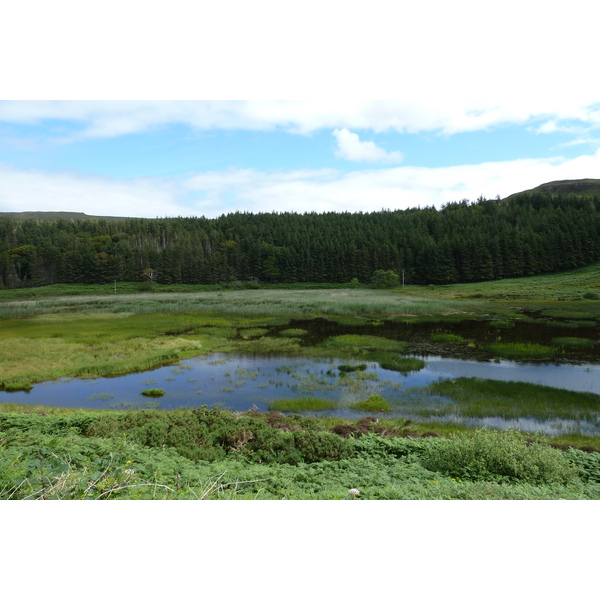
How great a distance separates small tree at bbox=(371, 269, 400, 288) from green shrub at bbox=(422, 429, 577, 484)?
63.2 metres

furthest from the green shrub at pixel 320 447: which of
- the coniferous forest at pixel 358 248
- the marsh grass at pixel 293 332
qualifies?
the coniferous forest at pixel 358 248

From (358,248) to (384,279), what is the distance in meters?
15.5

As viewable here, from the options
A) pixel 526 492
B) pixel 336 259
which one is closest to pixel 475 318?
pixel 526 492

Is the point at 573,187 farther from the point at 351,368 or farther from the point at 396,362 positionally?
the point at 351,368

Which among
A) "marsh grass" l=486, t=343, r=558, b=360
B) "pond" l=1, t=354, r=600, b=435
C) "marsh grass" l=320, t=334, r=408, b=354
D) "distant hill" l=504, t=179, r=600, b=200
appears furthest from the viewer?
"distant hill" l=504, t=179, r=600, b=200

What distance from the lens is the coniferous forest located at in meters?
65.8

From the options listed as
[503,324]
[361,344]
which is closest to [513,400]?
[361,344]

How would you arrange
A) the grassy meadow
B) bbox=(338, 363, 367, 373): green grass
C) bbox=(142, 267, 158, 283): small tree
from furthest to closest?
bbox=(142, 267, 158, 283): small tree
bbox=(338, 363, 367, 373): green grass
the grassy meadow

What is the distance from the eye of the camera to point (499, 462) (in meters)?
6.17

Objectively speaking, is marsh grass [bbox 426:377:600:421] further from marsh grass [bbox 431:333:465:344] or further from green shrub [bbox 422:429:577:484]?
marsh grass [bbox 431:333:465:344]

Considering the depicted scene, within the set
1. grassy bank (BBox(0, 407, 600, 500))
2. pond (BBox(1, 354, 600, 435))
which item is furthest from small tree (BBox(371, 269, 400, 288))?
grassy bank (BBox(0, 407, 600, 500))

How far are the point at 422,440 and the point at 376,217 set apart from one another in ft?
373

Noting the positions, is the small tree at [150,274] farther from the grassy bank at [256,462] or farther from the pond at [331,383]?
the grassy bank at [256,462]

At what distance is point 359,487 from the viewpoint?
5477mm
